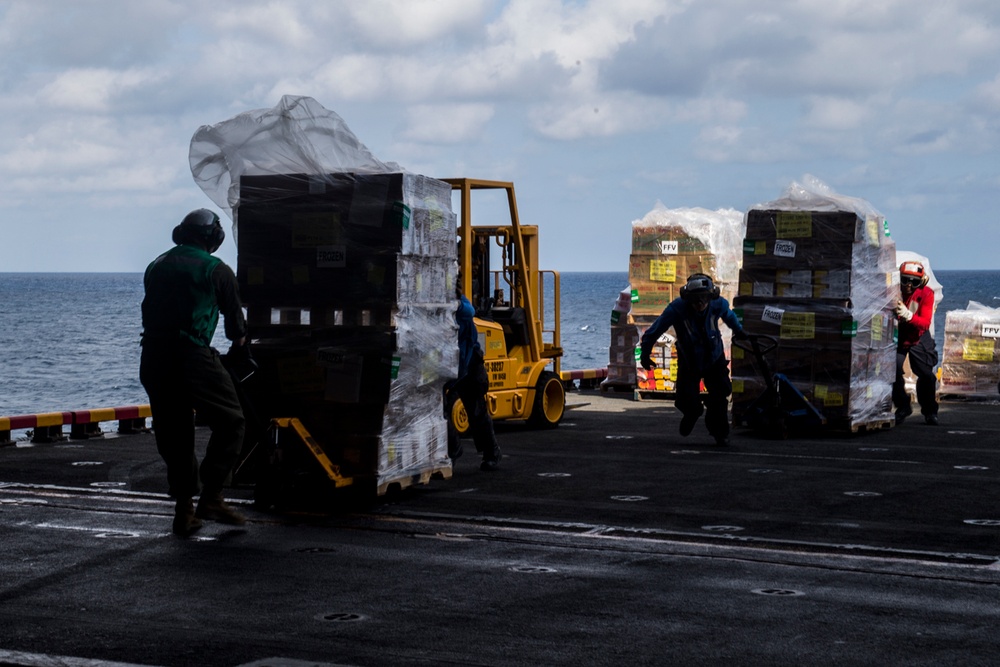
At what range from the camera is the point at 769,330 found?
1655cm

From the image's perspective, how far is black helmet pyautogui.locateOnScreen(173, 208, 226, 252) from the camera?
945cm

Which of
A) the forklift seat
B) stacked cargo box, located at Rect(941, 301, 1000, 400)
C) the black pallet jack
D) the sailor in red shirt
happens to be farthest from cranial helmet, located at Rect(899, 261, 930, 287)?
the forklift seat

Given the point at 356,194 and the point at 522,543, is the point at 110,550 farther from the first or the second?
the point at 356,194

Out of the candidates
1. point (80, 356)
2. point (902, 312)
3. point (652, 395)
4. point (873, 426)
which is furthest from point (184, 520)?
point (80, 356)

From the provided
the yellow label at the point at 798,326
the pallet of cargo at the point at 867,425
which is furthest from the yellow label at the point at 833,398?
the yellow label at the point at 798,326

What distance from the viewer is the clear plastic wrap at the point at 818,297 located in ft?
53.0

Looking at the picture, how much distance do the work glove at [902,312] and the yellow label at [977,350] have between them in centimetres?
Result: 539

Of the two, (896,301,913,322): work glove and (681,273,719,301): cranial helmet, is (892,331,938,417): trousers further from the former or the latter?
(681,273,719,301): cranial helmet

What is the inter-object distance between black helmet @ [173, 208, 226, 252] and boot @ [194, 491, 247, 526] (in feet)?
5.34

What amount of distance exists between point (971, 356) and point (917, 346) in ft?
16.8

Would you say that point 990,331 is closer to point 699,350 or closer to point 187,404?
point 699,350

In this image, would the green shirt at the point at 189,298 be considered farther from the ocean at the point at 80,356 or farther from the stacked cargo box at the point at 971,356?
the ocean at the point at 80,356

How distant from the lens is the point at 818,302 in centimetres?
1630

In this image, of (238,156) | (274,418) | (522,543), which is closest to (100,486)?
(274,418)
